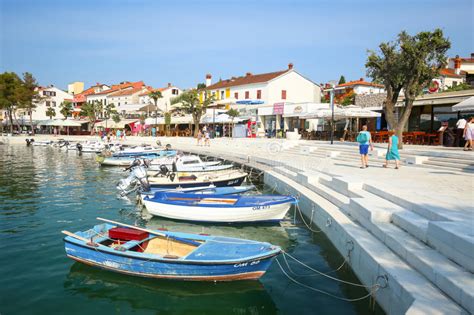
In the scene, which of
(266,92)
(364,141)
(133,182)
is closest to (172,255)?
(133,182)

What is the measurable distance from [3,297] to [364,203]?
866 centimetres

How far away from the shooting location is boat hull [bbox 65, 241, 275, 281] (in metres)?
7.96

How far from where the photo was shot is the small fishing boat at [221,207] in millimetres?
12586

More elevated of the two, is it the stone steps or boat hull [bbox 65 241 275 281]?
the stone steps

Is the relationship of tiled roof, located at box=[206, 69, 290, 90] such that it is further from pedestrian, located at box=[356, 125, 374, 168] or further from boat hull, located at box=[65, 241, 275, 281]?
boat hull, located at box=[65, 241, 275, 281]

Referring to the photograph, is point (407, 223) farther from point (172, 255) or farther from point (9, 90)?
point (9, 90)

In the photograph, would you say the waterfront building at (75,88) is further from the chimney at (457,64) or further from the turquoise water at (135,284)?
the turquoise water at (135,284)

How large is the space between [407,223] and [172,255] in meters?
5.10

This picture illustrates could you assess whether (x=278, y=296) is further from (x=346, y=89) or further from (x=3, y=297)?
(x=346, y=89)

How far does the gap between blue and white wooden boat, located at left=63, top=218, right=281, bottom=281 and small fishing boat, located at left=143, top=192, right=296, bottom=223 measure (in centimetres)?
363

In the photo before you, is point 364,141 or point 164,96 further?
point 164,96

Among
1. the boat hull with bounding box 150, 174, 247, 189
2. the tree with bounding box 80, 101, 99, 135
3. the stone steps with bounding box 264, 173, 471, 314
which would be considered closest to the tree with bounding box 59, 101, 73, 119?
the tree with bounding box 80, 101, 99, 135

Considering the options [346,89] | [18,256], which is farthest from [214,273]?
[346,89]

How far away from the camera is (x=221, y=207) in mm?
12750
